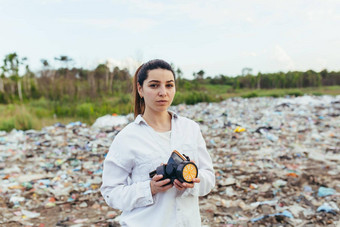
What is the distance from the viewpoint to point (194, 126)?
1.37 m

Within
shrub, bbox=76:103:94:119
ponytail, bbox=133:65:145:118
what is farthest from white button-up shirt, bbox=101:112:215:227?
shrub, bbox=76:103:94:119

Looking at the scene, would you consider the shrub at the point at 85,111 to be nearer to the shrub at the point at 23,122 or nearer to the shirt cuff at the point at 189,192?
the shrub at the point at 23,122

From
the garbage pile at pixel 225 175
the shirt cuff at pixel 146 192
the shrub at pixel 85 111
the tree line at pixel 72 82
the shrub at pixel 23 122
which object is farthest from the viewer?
the tree line at pixel 72 82

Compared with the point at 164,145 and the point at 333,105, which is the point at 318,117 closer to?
the point at 333,105

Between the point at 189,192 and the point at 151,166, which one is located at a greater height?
the point at 151,166

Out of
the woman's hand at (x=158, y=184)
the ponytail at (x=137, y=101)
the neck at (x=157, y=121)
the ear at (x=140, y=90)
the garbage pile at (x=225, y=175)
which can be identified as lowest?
the garbage pile at (x=225, y=175)

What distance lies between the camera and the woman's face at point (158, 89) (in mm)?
1250

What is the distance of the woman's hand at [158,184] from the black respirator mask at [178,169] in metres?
0.02

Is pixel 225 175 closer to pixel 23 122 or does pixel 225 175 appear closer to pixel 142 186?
pixel 142 186

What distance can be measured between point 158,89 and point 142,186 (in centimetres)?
41

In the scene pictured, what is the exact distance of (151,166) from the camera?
1.20m

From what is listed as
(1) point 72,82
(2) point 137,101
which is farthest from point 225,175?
(1) point 72,82

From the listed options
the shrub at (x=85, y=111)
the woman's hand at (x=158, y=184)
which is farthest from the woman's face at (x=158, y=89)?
the shrub at (x=85, y=111)

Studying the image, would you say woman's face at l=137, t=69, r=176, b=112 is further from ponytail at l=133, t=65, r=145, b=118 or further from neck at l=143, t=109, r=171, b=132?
ponytail at l=133, t=65, r=145, b=118
